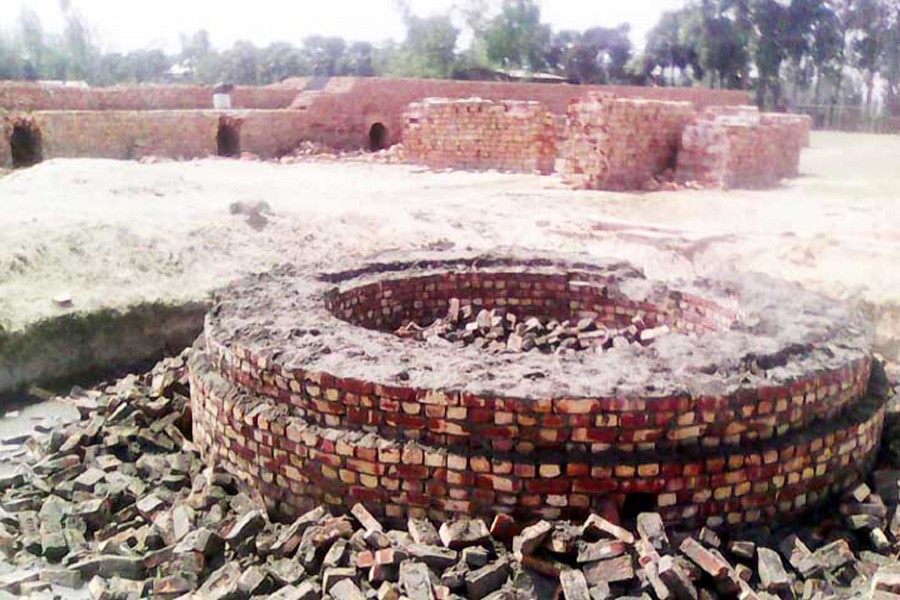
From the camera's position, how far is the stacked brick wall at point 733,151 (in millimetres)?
12844

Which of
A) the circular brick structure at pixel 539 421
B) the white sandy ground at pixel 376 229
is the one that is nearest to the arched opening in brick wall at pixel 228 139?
the white sandy ground at pixel 376 229

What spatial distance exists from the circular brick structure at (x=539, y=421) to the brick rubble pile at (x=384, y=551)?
0.14m

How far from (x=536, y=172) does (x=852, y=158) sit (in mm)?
8614

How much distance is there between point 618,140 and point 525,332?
7908mm

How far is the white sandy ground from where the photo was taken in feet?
24.7

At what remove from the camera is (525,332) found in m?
5.93

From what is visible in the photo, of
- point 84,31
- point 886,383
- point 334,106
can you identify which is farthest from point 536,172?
point 84,31

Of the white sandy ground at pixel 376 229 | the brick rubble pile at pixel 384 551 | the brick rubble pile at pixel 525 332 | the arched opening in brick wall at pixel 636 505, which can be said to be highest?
the white sandy ground at pixel 376 229

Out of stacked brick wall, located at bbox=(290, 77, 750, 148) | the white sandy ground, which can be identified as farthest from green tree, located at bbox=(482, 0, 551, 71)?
the white sandy ground

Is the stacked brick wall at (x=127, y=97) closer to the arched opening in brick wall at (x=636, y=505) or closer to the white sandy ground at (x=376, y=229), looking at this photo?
the white sandy ground at (x=376, y=229)

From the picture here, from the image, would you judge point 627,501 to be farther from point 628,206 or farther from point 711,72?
point 711,72

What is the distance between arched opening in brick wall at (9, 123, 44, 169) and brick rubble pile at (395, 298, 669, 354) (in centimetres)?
1417

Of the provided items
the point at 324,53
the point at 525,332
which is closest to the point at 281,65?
the point at 324,53

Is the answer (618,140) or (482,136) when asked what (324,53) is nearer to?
(482,136)
